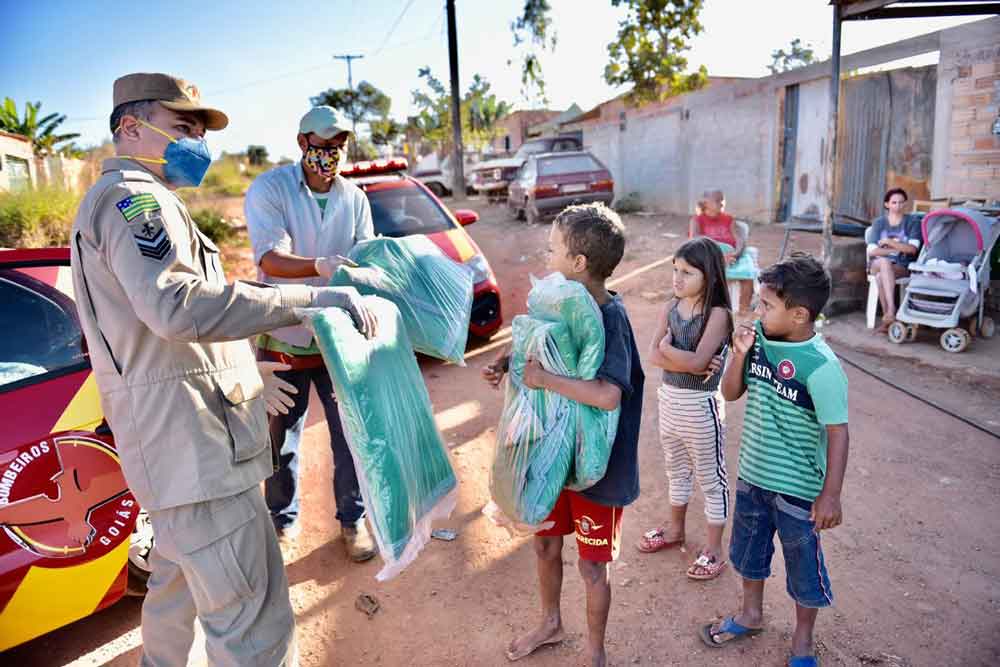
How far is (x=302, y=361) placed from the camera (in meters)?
3.07

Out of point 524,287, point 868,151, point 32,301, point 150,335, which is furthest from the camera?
point 868,151

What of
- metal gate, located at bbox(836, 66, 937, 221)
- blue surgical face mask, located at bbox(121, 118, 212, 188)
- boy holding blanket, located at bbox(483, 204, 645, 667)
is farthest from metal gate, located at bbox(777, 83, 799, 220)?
blue surgical face mask, located at bbox(121, 118, 212, 188)

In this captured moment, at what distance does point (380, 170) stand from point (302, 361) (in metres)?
3.81

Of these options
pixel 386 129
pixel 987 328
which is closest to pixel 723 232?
pixel 987 328

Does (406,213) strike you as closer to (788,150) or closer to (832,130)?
(832,130)

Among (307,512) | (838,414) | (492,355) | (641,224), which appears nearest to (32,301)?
(307,512)

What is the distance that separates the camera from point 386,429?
198cm

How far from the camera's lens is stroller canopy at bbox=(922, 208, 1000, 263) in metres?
6.09

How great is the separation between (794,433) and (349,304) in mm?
1527

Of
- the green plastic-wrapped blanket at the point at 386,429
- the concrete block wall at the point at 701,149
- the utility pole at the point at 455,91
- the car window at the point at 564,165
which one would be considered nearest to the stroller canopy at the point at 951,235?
the green plastic-wrapped blanket at the point at 386,429

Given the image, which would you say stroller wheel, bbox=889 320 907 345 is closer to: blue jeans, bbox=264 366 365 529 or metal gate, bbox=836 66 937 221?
metal gate, bbox=836 66 937 221

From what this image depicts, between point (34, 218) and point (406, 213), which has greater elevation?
point (34, 218)

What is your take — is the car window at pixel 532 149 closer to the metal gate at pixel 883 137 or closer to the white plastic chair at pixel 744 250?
the metal gate at pixel 883 137

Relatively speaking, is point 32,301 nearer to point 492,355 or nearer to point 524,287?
point 492,355
